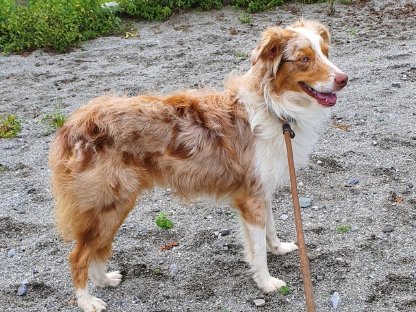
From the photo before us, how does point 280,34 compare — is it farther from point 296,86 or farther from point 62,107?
point 62,107

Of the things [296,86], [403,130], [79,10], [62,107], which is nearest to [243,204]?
[296,86]

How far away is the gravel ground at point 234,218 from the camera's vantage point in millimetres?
4250

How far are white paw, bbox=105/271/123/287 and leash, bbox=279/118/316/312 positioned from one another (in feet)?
4.90

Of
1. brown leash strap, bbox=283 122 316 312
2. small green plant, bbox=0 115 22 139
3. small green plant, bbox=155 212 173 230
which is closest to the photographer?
brown leash strap, bbox=283 122 316 312

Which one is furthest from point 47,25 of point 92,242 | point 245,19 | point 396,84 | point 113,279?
point 92,242

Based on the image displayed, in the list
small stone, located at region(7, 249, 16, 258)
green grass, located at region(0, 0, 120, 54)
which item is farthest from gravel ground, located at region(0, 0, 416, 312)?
green grass, located at region(0, 0, 120, 54)

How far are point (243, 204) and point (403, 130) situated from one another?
2.94 metres

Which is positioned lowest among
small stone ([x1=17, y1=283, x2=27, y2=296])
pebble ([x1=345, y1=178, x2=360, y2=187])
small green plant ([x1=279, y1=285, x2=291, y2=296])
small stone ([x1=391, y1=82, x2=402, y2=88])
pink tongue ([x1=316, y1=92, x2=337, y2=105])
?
small stone ([x1=17, y1=283, x2=27, y2=296])

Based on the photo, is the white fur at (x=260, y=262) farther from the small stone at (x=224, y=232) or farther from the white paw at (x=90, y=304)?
the white paw at (x=90, y=304)

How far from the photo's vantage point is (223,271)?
4.52 m

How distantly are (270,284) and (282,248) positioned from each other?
1.65 feet

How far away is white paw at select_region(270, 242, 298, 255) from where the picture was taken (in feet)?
15.4

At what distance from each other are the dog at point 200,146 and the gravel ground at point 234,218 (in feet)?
1.14

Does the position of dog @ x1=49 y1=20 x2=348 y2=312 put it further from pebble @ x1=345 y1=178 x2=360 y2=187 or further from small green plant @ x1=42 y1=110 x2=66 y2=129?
small green plant @ x1=42 y1=110 x2=66 y2=129
